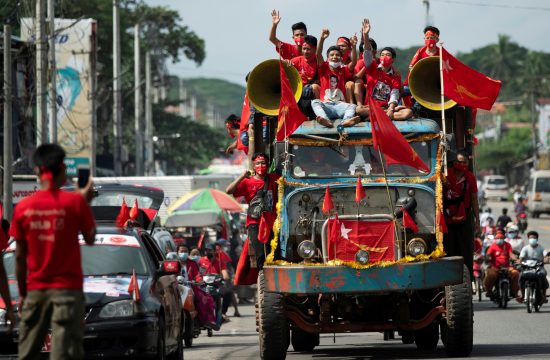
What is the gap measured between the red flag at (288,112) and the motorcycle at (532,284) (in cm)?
1195

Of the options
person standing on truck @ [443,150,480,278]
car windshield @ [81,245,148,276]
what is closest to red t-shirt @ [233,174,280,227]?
car windshield @ [81,245,148,276]

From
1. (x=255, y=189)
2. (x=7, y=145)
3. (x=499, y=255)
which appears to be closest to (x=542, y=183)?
(x=499, y=255)

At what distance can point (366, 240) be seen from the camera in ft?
48.8

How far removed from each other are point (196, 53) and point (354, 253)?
6209 cm

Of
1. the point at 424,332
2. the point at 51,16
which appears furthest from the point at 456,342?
the point at 51,16

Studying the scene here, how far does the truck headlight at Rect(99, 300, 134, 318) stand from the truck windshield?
337 centimetres

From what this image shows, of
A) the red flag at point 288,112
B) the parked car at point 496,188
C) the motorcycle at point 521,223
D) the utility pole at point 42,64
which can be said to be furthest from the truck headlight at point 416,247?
the parked car at point 496,188

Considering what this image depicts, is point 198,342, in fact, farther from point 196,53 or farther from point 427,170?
point 196,53

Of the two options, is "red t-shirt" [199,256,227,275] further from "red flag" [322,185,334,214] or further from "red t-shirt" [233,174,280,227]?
"red flag" [322,185,334,214]

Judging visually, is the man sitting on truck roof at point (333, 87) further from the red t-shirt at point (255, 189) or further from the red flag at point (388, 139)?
the red t-shirt at point (255, 189)

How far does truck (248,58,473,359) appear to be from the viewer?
14516 mm

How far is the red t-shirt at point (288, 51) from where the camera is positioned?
56.2 ft

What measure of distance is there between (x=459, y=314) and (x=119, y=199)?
12.3 meters

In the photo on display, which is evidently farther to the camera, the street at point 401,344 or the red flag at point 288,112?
the street at point 401,344
